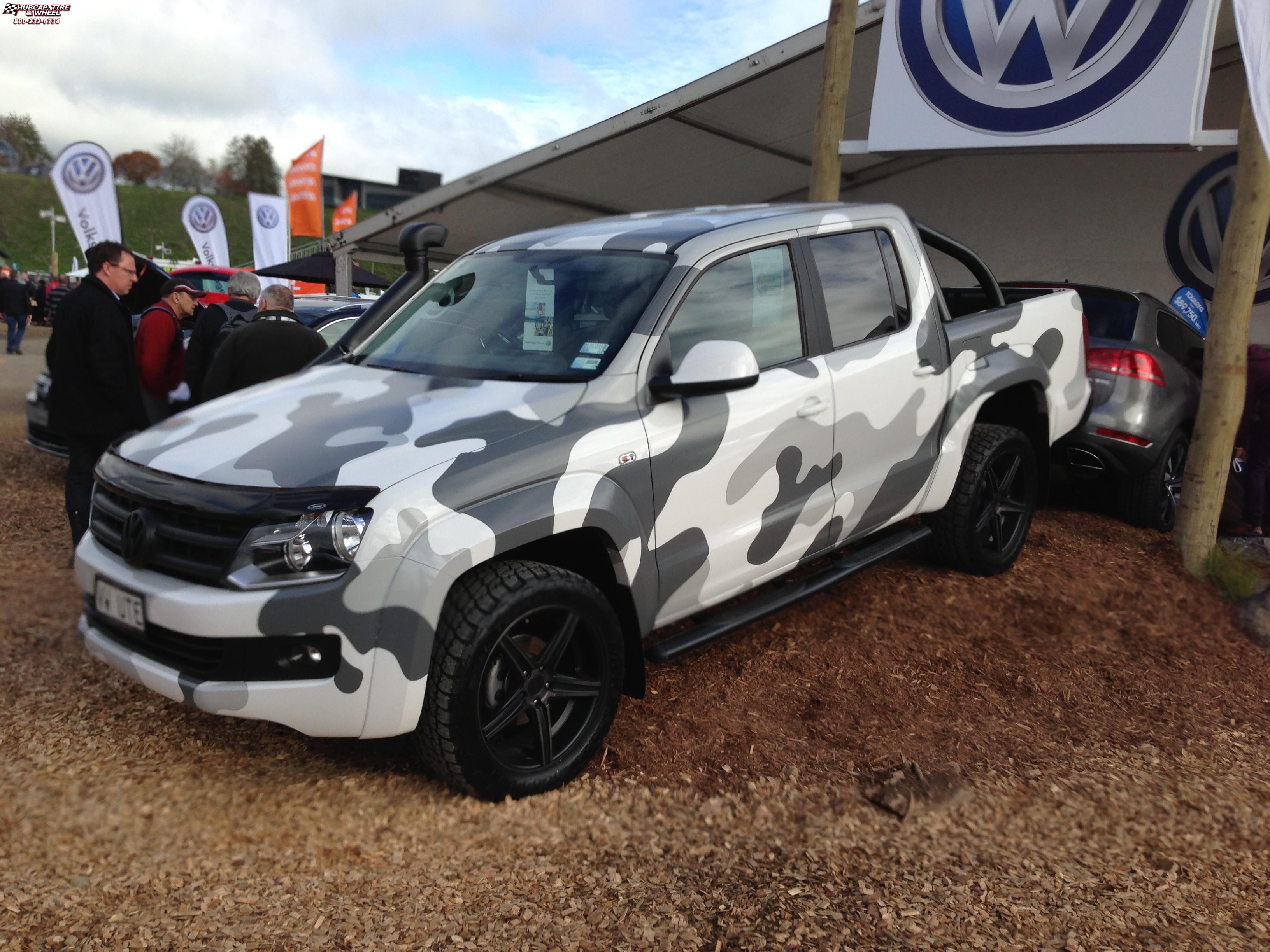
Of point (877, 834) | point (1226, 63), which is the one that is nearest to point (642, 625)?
point (877, 834)

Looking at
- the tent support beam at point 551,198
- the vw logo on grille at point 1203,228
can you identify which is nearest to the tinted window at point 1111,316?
the tent support beam at point 551,198

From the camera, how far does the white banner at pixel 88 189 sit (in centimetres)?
2000

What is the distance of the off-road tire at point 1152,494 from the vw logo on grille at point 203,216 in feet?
84.5

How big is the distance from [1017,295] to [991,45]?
1618 mm

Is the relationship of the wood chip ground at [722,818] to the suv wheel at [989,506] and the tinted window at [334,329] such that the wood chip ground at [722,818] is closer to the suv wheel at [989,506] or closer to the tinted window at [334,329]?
the suv wheel at [989,506]

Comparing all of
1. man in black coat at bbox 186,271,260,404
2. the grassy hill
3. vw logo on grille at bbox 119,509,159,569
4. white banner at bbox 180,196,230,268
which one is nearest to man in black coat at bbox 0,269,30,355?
white banner at bbox 180,196,230,268

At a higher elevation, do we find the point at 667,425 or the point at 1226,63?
the point at 1226,63

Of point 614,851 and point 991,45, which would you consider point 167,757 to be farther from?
point 991,45

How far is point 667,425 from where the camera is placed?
335 cm

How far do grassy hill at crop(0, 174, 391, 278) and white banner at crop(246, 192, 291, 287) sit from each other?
62538 millimetres

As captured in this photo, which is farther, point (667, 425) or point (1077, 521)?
point (1077, 521)

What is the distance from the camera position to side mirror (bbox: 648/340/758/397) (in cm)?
322

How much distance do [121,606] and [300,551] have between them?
2.47 ft

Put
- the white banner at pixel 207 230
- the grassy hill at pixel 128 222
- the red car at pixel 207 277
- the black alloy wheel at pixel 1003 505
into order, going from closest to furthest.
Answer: the black alloy wheel at pixel 1003 505
the red car at pixel 207 277
the white banner at pixel 207 230
the grassy hill at pixel 128 222
